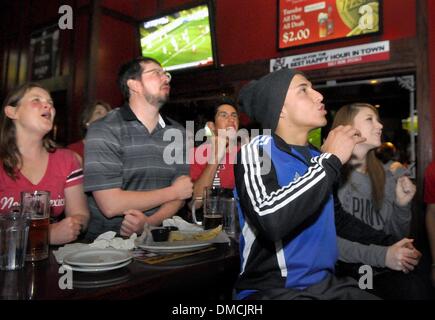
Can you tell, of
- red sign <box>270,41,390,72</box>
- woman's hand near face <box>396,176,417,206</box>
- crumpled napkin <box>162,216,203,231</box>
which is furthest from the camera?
red sign <box>270,41,390,72</box>

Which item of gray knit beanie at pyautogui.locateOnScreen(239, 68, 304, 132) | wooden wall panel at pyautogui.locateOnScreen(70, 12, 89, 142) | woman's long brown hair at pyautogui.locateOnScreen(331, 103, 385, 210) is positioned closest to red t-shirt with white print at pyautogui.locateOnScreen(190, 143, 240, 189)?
woman's long brown hair at pyautogui.locateOnScreen(331, 103, 385, 210)

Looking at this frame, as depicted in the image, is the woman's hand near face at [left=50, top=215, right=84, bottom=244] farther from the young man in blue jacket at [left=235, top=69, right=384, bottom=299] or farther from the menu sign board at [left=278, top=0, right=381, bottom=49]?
the menu sign board at [left=278, top=0, right=381, bottom=49]

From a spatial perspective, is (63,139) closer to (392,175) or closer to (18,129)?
(18,129)

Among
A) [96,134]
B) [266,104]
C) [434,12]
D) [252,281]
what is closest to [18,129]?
[96,134]

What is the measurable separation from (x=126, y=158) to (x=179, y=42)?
2.98 metres

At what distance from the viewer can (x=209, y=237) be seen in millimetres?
1504

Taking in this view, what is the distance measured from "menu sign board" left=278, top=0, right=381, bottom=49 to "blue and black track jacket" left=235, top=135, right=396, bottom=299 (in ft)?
8.66

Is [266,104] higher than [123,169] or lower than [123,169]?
higher

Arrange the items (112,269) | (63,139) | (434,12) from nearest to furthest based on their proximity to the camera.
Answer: (112,269)
(434,12)
(63,139)

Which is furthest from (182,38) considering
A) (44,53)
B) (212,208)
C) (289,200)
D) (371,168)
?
(289,200)

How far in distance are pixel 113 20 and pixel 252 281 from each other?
4.77 m

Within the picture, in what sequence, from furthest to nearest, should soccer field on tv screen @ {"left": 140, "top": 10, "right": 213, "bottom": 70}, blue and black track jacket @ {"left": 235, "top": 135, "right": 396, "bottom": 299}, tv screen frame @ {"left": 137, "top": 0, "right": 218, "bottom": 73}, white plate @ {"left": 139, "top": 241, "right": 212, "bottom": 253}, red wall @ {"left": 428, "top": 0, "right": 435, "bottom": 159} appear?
soccer field on tv screen @ {"left": 140, "top": 10, "right": 213, "bottom": 70}
tv screen frame @ {"left": 137, "top": 0, "right": 218, "bottom": 73}
red wall @ {"left": 428, "top": 0, "right": 435, "bottom": 159}
white plate @ {"left": 139, "top": 241, "right": 212, "bottom": 253}
blue and black track jacket @ {"left": 235, "top": 135, "right": 396, "bottom": 299}

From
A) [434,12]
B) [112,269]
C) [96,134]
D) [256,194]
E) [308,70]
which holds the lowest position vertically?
[112,269]

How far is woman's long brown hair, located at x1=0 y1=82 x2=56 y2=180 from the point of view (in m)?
1.87
